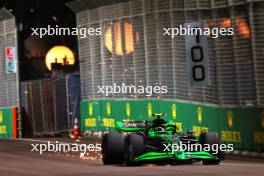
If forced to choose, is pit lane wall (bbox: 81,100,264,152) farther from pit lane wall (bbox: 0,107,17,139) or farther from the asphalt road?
pit lane wall (bbox: 0,107,17,139)

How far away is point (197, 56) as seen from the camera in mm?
22250

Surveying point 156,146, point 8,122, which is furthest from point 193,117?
point 8,122

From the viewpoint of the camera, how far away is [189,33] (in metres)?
22.8

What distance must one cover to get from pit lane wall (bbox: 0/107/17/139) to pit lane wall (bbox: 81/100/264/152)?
3.64 m

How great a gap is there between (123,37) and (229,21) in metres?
9.00

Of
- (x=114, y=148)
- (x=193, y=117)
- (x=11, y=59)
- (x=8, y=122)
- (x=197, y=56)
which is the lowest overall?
(x=114, y=148)

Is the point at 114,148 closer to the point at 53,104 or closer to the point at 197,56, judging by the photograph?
the point at 197,56

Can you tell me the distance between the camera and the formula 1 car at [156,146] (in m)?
17.9

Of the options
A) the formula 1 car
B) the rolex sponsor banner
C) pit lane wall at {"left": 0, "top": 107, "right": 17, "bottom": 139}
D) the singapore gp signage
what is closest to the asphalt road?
the formula 1 car

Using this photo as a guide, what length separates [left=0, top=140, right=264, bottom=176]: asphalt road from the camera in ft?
53.1

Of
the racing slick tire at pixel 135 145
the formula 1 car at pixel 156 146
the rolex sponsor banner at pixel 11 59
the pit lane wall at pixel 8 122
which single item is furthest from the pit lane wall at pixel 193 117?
the racing slick tire at pixel 135 145

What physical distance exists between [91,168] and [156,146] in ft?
4.85

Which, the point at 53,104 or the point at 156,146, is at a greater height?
the point at 53,104

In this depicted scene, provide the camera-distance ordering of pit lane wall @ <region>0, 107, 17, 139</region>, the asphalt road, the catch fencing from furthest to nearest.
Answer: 1. pit lane wall @ <region>0, 107, 17, 139</region>
2. the catch fencing
3. the asphalt road
